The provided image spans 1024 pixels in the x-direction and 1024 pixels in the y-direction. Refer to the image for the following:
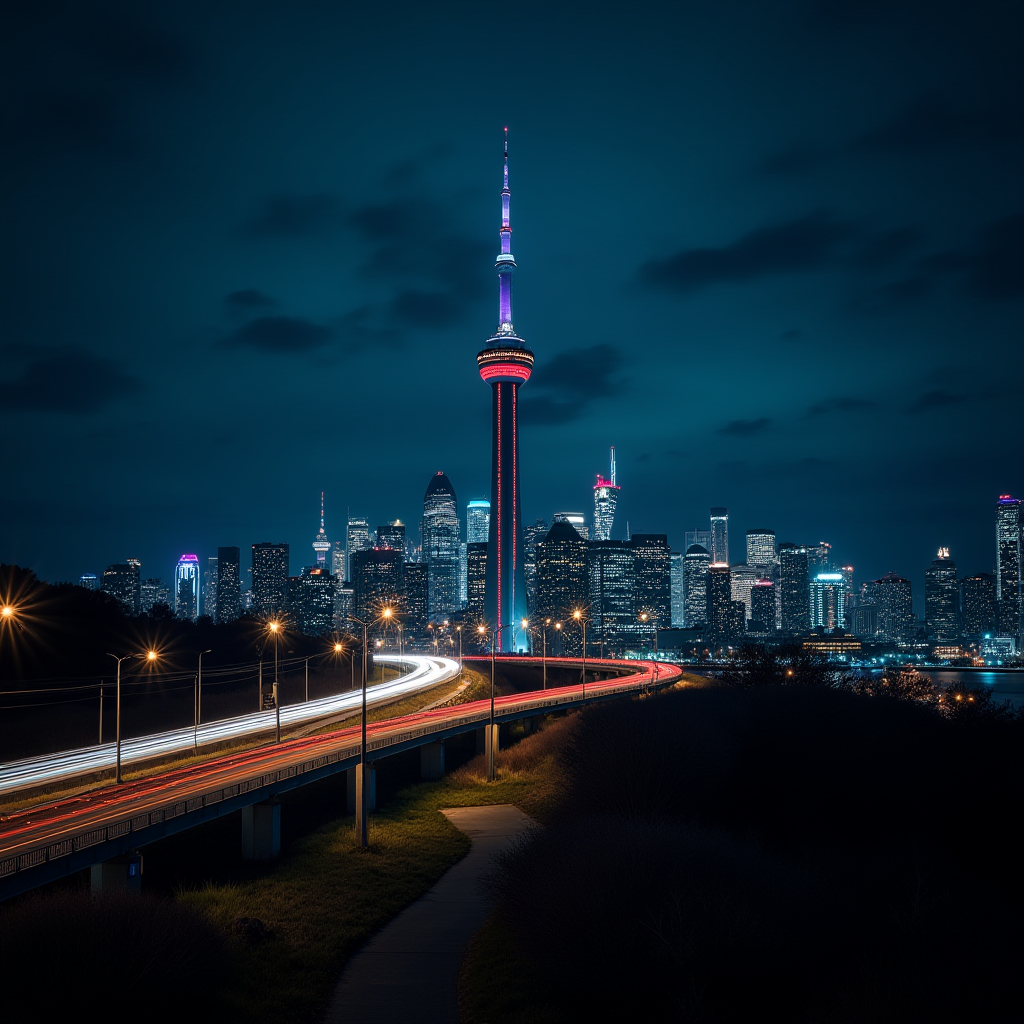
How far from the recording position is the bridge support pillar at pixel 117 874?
28.8 meters

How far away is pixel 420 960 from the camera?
27938 mm

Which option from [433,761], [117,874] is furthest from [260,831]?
[433,761]

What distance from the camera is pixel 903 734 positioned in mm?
40344

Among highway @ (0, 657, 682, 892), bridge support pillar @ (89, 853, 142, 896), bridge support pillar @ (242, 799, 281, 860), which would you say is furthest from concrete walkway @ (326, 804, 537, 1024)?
bridge support pillar @ (242, 799, 281, 860)

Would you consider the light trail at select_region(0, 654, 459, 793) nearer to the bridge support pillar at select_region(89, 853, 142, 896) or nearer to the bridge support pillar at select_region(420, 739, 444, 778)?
the bridge support pillar at select_region(420, 739, 444, 778)

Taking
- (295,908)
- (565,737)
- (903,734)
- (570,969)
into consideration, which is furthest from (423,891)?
(565,737)

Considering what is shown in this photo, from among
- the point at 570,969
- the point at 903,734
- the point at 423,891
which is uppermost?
the point at 903,734

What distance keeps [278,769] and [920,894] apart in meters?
27.2

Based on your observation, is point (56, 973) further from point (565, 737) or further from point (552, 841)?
point (565, 737)

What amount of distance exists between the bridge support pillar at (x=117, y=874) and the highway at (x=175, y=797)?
60 cm

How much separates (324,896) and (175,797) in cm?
715

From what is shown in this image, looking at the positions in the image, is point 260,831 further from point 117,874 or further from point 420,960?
point 420,960

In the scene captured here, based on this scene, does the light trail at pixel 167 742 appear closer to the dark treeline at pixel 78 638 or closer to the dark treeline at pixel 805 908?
the dark treeline at pixel 78 638

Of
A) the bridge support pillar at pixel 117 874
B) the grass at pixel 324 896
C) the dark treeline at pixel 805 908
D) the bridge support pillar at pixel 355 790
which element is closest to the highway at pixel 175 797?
the bridge support pillar at pixel 117 874
